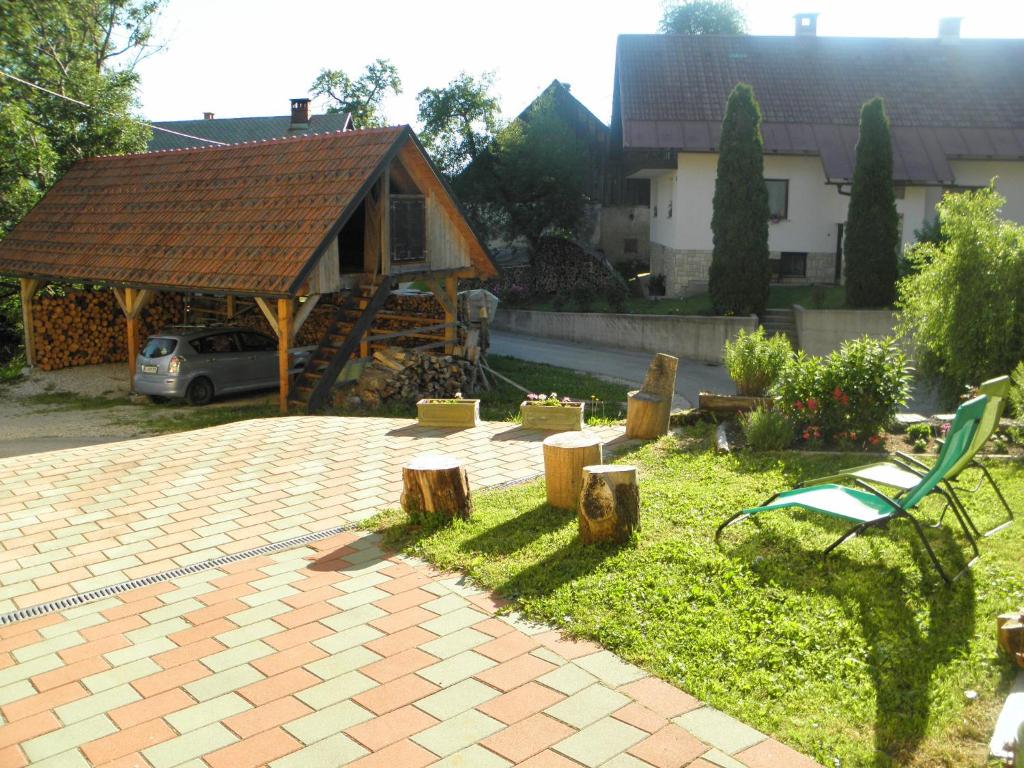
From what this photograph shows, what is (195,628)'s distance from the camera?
5.64m

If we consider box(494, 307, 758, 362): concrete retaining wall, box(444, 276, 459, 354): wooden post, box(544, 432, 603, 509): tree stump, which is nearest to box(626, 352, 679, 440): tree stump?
box(544, 432, 603, 509): tree stump

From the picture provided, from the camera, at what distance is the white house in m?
26.1

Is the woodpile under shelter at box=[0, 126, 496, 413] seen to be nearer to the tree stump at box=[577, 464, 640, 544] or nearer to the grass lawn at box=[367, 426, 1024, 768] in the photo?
the grass lawn at box=[367, 426, 1024, 768]

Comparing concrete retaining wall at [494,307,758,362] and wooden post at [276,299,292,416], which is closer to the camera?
wooden post at [276,299,292,416]

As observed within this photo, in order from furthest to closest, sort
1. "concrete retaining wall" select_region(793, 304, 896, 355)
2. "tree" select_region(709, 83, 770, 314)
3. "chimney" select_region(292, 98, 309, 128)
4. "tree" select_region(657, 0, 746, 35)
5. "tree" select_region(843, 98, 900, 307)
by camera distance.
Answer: "tree" select_region(657, 0, 746, 35)
"chimney" select_region(292, 98, 309, 128)
"tree" select_region(709, 83, 770, 314)
"tree" select_region(843, 98, 900, 307)
"concrete retaining wall" select_region(793, 304, 896, 355)

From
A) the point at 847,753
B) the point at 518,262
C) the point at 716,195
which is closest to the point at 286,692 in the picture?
the point at 847,753

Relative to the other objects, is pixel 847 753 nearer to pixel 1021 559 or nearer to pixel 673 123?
pixel 1021 559

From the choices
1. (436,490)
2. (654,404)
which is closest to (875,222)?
(654,404)

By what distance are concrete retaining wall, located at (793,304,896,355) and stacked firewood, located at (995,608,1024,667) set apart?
58.6 ft

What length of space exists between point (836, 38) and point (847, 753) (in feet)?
103

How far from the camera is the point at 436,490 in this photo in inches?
290

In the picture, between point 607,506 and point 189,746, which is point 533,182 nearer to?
point 607,506

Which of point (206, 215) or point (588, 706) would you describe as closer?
point (588, 706)

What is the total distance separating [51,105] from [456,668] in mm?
22070
